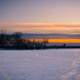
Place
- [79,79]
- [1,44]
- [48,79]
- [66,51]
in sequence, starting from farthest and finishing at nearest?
1. [66,51]
2. [1,44]
3. [48,79]
4. [79,79]

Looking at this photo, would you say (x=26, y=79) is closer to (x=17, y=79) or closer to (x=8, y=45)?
(x=17, y=79)

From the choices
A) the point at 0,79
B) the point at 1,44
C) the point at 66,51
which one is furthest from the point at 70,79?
the point at 66,51

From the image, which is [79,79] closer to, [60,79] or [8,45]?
[60,79]

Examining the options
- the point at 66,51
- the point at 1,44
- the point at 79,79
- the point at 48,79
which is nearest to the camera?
the point at 79,79

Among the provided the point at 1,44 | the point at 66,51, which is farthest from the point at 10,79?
the point at 66,51

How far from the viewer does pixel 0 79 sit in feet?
43.7

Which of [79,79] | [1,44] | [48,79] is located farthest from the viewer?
[1,44]

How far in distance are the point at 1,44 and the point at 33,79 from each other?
51.1ft

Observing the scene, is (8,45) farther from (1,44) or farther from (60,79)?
(60,79)

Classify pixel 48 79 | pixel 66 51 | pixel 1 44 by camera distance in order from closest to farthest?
pixel 48 79 → pixel 1 44 → pixel 66 51

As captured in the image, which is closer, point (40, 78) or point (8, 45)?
point (40, 78)

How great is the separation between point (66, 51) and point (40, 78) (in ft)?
119

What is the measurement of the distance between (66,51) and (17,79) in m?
37.7

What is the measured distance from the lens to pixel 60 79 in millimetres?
13727
